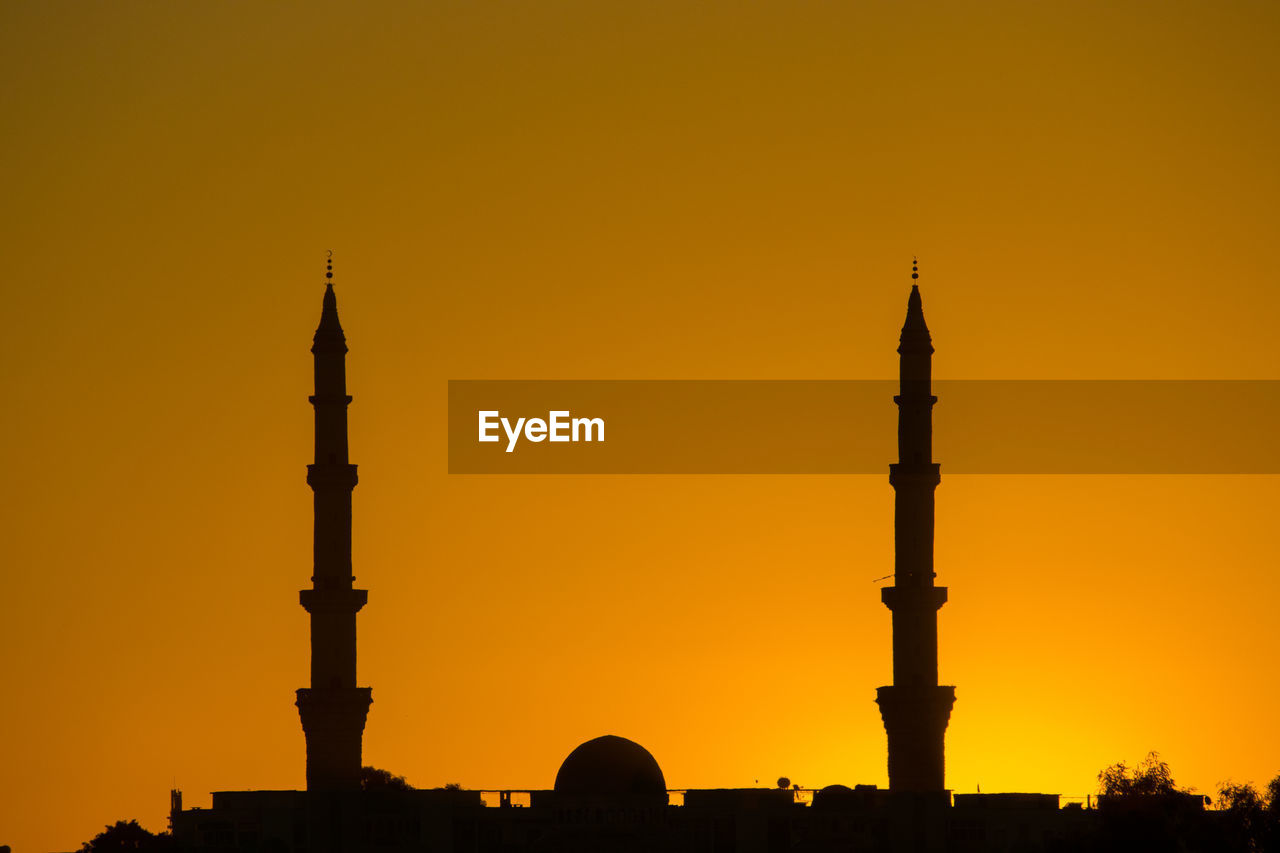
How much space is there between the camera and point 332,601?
71438 mm

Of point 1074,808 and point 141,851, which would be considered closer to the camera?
point 1074,808

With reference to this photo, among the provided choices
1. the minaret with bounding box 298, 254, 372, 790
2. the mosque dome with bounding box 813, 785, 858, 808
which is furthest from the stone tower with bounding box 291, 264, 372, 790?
the mosque dome with bounding box 813, 785, 858, 808

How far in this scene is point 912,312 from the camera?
7350cm

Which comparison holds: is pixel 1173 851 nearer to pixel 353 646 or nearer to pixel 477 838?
pixel 477 838

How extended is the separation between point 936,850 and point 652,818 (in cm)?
749

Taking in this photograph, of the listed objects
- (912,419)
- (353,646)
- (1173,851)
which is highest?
(912,419)

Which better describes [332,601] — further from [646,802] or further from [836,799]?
[836,799]

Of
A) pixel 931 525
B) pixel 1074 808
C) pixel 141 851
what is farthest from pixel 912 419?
pixel 141 851

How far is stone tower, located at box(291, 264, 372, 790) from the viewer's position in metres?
70.6

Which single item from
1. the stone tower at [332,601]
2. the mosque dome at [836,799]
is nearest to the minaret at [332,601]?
the stone tower at [332,601]

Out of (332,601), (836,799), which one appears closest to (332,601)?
(332,601)

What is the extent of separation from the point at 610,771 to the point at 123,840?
865 inches

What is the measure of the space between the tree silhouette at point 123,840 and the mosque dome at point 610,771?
62.8 ft

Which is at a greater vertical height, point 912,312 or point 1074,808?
point 912,312
